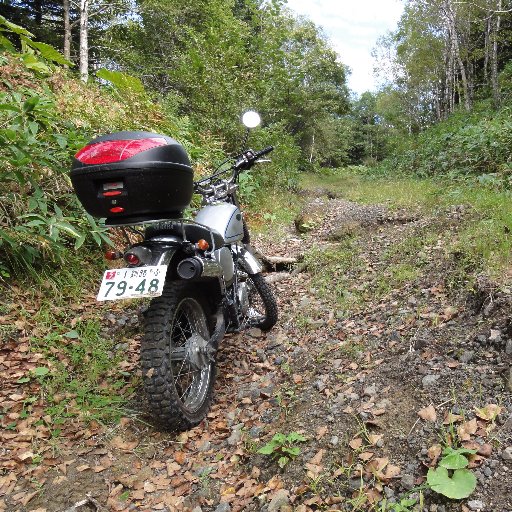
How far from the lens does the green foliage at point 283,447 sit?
7.23 feet

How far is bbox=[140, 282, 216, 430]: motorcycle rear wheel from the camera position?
7.96 ft

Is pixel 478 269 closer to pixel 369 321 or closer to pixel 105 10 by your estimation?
pixel 369 321

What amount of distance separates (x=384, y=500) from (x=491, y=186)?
585cm

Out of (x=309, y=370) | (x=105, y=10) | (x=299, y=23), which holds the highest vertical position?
(x=299, y=23)

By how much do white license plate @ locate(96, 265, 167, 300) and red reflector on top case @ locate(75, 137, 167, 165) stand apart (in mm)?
657

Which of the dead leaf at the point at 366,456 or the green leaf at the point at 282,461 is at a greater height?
the dead leaf at the point at 366,456

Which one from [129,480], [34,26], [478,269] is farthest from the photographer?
[34,26]

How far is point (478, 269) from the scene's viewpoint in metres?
3.31

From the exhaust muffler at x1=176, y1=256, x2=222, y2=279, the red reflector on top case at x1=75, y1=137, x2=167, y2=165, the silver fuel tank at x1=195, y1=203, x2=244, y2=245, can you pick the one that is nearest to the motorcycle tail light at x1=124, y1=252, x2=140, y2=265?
the exhaust muffler at x1=176, y1=256, x2=222, y2=279

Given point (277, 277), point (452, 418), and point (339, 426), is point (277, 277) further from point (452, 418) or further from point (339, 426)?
point (452, 418)

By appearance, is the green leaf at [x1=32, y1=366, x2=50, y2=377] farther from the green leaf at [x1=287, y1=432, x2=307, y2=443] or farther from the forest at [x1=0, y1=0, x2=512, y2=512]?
the green leaf at [x1=287, y1=432, x2=307, y2=443]

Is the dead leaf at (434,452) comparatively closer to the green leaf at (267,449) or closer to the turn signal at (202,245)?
the green leaf at (267,449)

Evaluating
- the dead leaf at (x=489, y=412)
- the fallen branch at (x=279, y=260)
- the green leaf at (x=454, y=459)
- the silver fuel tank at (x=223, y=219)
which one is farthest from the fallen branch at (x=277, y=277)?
the green leaf at (x=454, y=459)

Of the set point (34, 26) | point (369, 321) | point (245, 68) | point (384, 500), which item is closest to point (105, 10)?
point (34, 26)
